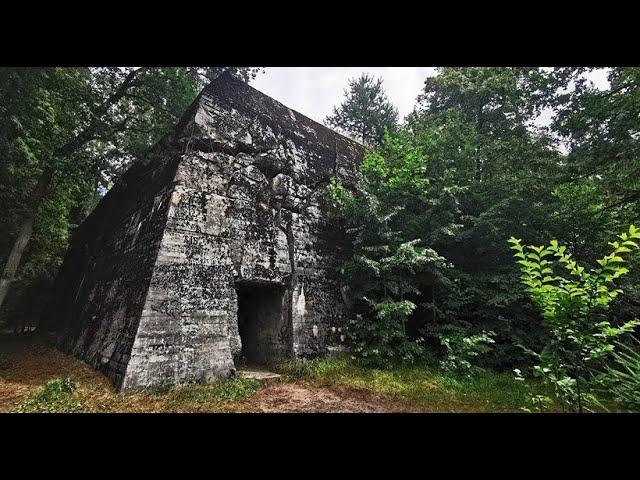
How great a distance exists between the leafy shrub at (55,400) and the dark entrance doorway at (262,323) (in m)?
3.00

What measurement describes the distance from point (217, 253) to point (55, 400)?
3354 millimetres

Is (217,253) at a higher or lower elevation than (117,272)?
higher

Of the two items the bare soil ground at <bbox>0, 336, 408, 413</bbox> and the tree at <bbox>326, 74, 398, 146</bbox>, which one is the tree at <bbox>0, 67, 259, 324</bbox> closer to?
the bare soil ground at <bbox>0, 336, 408, 413</bbox>

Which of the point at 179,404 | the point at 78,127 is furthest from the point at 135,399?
the point at 78,127

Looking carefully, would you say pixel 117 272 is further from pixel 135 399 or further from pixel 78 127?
pixel 78 127

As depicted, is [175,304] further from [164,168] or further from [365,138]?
[365,138]

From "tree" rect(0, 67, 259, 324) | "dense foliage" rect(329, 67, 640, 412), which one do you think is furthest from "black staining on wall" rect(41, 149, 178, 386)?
"dense foliage" rect(329, 67, 640, 412)

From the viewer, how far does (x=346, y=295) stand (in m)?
8.05

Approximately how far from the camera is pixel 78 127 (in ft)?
33.8

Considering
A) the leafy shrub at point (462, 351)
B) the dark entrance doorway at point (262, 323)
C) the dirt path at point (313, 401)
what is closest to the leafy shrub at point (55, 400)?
the dirt path at point (313, 401)

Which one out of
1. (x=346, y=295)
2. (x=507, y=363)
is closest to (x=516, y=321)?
(x=507, y=363)

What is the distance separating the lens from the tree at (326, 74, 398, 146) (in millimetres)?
20547

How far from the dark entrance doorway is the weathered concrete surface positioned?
0.12 feet
